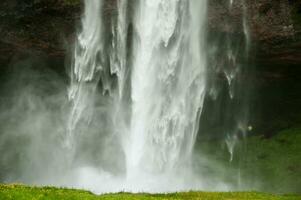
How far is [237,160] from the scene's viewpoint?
63.3m

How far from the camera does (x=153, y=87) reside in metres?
60.7

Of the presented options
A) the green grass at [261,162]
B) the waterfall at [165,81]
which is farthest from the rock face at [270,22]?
the green grass at [261,162]

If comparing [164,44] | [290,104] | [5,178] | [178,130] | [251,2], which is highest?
[251,2]

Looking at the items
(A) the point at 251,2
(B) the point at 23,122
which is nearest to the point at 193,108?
(A) the point at 251,2

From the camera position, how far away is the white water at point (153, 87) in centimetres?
5819

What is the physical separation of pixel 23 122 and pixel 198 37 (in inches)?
969

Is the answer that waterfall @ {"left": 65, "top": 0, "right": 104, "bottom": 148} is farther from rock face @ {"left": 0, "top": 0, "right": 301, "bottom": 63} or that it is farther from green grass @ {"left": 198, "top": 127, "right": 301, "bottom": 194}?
green grass @ {"left": 198, "top": 127, "right": 301, "bottom": 194}

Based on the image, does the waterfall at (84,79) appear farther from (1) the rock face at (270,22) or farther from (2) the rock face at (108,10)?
(1) the rock face at (270,22)

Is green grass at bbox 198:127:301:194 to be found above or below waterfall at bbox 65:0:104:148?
below

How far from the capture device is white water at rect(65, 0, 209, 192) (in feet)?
191

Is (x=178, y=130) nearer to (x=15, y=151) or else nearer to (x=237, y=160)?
(x=237, y=160)

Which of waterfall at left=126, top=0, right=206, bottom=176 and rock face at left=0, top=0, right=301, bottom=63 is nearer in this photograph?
rock face at left=0, top=0, right=301, bottom=63

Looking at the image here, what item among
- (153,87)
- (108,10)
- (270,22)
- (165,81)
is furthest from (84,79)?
(270,22)

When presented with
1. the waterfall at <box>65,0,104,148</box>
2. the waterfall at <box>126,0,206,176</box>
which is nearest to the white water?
the waterfall at <box>126,0,206,176</box>
